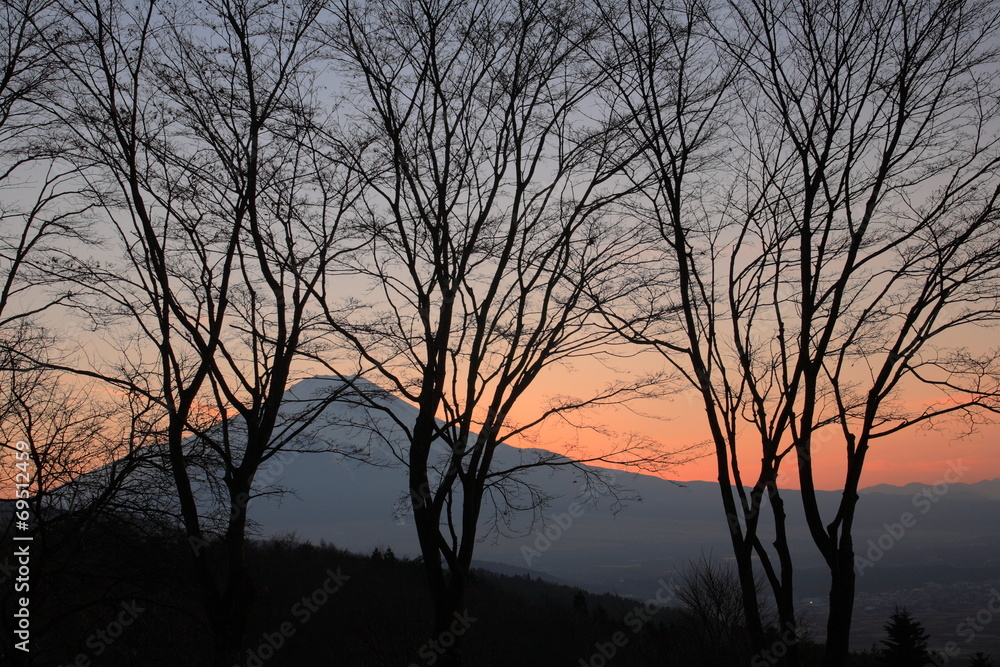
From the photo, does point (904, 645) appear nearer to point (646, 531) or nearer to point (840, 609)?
point (840, 609)

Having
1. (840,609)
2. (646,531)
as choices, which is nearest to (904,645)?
(840,609)

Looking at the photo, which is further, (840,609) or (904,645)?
(904,645)

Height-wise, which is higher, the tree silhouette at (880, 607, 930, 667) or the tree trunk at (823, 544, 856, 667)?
the tree trunk at (823, 544, 856, 667)

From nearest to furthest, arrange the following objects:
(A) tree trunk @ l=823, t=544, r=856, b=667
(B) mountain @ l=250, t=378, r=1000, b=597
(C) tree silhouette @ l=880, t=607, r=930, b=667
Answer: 1. (A) tree trunk @ l=823, t=544, r=856, b=667
2. (C) tree silhouette @ l=880, t=607, r=930, b=667
3. (B) mountain @ l=250, t=378, r=1000, b=597

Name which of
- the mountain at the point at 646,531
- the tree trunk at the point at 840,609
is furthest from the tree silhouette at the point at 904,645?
the mountain at the point at 646,531

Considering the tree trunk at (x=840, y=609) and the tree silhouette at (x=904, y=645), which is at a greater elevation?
the tree trunk at (x=840, y=609)

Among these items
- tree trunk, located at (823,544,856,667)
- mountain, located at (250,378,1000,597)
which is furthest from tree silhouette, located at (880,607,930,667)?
mountain, located at (250,378,1000,597)

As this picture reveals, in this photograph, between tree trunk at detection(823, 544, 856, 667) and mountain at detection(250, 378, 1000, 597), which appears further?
mountain at detection(250, 378, 1000, 597)

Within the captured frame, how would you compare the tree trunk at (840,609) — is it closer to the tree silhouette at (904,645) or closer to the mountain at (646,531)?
the tree silhouette at (904,645)

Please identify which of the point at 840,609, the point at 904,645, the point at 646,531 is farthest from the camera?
the point at 646,531

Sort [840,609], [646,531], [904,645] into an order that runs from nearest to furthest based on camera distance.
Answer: [840,609], [904,645], [646,531]

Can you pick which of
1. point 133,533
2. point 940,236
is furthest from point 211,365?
point 940,236

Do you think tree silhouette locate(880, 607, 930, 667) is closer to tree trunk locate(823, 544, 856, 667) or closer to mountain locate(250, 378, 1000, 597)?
tree trunk locate(823, 544, 856, 667)

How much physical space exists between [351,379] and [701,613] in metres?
7.53
